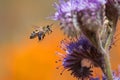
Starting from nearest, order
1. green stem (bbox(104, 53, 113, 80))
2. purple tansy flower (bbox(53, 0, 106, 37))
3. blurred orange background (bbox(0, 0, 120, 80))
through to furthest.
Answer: purple tansy flower (bbox(53, 0, 106, 37)), green stem (bbox(104, 53, 113, 80)), blurred orange background (bbox(0, 0, 120, 80))

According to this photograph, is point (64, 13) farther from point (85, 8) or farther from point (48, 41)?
point (48, 41)

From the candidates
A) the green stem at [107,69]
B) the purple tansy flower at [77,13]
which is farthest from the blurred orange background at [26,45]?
the purple tansy flower at [77,13]

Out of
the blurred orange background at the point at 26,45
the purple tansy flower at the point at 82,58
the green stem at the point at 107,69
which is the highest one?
the blurred orange background at the point at 26,45

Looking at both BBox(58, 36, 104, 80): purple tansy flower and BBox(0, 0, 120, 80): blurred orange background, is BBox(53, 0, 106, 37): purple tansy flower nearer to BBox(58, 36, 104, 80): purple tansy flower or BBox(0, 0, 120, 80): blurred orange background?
BBox(58, 36, 104, 80): purple tansy flower

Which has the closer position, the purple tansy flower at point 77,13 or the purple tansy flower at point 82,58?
the purple tansy flower at point 77,13

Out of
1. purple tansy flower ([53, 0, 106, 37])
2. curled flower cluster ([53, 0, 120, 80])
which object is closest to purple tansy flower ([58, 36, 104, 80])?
curled flower cluster ([53, 0, 120, 80])

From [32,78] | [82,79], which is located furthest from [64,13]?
[32,78]

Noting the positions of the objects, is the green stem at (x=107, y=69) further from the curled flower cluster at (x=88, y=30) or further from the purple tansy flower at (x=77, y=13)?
the purple tansy flower at (x=77, y=13)

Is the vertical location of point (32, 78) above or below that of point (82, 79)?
above

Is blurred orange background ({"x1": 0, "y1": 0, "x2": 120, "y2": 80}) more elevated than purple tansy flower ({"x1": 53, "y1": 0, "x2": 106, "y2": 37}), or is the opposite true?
blurred orange background ({"x1": 0, "y1": 0, "x2": 120, "y2": 80})
